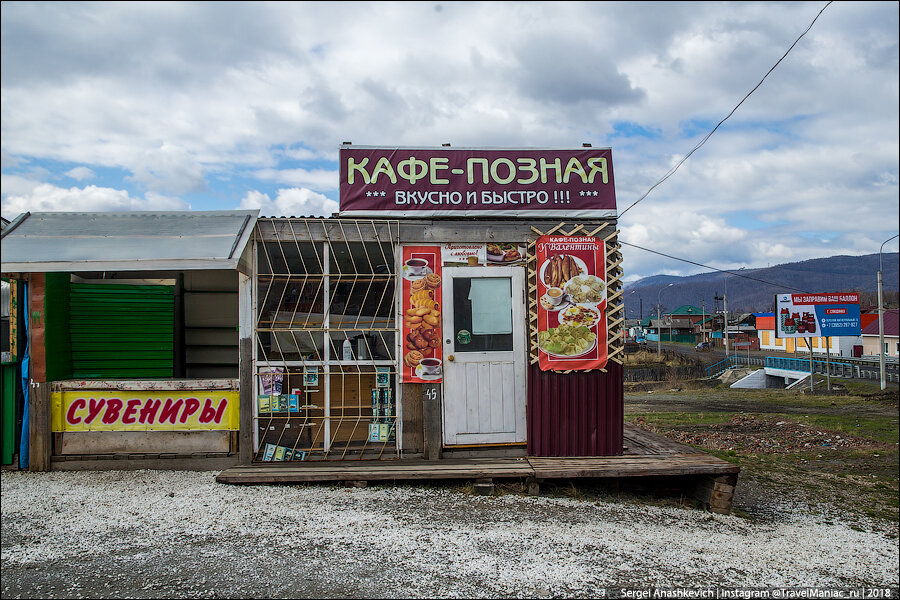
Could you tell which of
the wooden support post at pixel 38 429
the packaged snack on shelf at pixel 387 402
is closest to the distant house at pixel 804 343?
the packaged snack on shelf at pixel 387 402

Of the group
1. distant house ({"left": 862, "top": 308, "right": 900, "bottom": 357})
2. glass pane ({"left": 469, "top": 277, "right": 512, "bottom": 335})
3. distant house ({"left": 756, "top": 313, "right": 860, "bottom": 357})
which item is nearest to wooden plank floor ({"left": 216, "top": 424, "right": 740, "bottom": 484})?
glass pane ({"left": 469, "top": 277, "right": 512, "bottom": 335})

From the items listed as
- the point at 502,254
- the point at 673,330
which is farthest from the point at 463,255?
the point at 673,330

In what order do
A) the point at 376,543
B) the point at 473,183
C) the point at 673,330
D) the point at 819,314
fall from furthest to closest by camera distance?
1. the point at 673,330
2. the point at 819,314
3. the point at 473,183
4. the point at 376,543

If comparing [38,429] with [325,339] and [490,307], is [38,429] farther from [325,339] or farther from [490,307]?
[490,307]

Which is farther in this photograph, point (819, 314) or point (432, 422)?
point (819, 314)

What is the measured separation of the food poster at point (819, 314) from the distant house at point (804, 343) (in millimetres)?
19101

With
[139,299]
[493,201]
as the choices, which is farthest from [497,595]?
[139,299]

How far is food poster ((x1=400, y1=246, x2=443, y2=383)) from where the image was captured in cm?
696

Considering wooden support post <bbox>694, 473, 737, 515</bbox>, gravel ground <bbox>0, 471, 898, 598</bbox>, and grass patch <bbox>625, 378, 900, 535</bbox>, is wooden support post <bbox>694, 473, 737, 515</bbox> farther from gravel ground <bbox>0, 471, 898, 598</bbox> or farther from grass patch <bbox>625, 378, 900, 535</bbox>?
grass patch <bbox>625, 378, 900, 535</bbox>

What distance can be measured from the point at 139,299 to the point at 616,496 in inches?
247

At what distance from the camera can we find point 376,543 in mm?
4977

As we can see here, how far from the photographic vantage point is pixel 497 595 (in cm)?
418

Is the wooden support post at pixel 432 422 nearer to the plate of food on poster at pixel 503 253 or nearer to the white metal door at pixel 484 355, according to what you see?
the white metal door at pixel 484 355

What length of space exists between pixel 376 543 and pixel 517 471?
1897 millimetres
